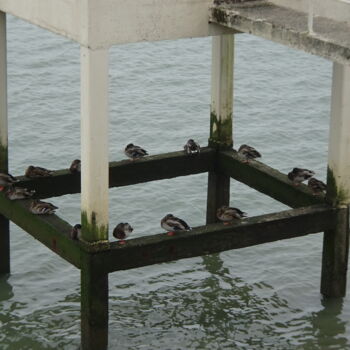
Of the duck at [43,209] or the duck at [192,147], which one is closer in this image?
the duck at [43,209]

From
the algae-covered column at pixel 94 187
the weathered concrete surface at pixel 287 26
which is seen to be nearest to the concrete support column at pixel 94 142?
the algae-covered column at pixel 94 187

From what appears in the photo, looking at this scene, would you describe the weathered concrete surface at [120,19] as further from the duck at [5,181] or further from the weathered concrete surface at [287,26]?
the duck at [5,181]

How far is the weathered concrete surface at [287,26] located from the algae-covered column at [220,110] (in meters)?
2.91

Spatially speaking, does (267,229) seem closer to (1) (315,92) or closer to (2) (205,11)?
(2) (205,11)

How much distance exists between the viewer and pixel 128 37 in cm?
2011

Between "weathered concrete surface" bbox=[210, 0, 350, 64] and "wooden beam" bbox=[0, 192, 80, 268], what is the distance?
12.2 feet

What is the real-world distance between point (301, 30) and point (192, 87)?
16813mm

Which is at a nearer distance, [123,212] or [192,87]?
[123,212]

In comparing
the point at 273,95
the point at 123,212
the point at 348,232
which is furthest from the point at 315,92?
the point at 348,232

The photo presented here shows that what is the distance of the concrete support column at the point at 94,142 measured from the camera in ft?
65.5

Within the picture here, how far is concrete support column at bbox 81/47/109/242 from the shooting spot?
20.0 meters

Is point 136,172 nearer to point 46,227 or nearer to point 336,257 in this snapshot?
point 46,227

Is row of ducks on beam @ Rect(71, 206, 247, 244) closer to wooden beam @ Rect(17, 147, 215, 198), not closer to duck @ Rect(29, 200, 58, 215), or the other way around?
duck @ Rect(29, 200, 58, 215)

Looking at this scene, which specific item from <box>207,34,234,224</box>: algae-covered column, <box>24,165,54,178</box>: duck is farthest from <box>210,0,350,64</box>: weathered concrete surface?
<box>24,165,54,178</box>: duck
